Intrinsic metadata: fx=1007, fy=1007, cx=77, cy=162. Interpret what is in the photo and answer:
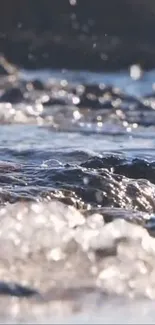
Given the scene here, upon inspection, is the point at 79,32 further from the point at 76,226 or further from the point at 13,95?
the point at 76,226

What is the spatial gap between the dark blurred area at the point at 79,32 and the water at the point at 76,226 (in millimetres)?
3993

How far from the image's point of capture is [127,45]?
34.3 feet

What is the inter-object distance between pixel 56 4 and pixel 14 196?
710cm

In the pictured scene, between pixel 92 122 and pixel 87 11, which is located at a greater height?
pixel 87 11

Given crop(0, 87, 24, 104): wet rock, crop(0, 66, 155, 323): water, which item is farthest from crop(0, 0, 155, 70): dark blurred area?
crop(0, 66, 155, 323): water

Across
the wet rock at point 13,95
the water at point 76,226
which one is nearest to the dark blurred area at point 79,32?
the wet rock at point 13,95

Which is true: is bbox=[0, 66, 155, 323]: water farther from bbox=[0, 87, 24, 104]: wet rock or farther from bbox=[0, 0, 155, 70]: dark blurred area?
bbox=[0, 0, 155, 70]: dark blurred area

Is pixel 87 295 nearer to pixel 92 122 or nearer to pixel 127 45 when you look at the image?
pixel 92 122

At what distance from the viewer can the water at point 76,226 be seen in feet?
8.91

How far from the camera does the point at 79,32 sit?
10.4 m

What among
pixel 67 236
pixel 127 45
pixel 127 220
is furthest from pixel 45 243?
pixel 127 45

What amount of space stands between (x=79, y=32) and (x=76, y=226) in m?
7.25

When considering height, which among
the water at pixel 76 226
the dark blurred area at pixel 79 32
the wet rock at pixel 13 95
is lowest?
the water at pixel 76 226

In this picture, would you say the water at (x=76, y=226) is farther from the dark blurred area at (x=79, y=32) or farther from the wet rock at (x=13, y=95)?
the dark blurred area at (x=79, y=32)
